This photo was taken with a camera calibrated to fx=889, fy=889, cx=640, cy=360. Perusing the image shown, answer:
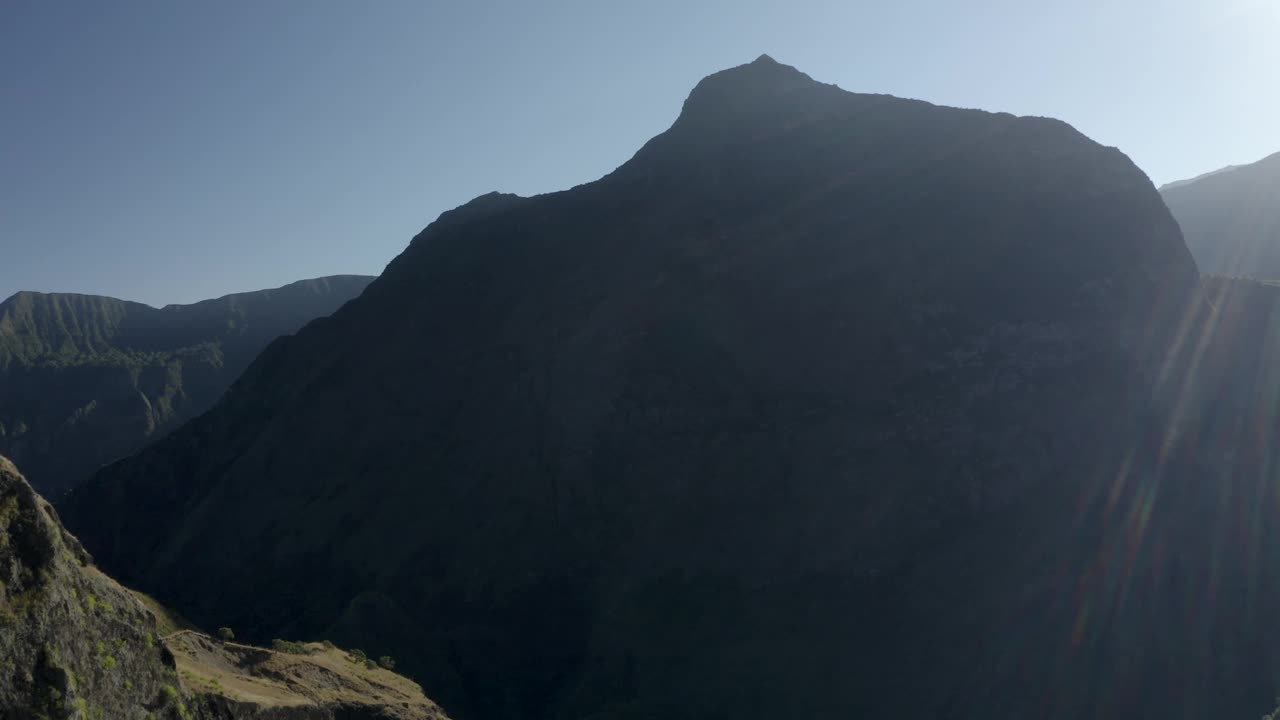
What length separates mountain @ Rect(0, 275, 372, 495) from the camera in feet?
416

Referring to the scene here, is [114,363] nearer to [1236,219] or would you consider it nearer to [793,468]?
[793,468]

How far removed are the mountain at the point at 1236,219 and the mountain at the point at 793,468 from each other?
62643 mm

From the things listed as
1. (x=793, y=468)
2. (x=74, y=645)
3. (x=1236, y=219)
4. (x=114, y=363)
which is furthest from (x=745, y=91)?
(x=114, y=363)

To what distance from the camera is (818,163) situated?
59500 mm

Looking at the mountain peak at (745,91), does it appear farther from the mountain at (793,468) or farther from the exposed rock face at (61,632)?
the exposed rock face at (61,632)

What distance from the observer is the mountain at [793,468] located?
3747cm

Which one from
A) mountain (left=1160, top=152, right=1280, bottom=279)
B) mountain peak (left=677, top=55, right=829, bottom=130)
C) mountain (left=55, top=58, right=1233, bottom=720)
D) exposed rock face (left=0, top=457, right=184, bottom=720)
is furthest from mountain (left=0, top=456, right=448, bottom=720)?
mountain (left=1160, top=152, right=1280, bottom=279)

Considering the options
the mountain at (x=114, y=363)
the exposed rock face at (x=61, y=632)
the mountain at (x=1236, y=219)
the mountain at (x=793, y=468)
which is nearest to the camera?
the exposed rock face at (x=61, y=632)

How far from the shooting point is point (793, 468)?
43.9m

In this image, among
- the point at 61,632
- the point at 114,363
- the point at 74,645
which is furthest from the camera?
the point at 114,363

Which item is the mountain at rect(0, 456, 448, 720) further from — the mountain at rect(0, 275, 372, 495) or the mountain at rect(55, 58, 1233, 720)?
the mountain at rect(0, 275, 372, 495)

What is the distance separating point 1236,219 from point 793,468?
98.3m

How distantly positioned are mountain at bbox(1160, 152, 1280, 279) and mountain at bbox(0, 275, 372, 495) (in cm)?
13697

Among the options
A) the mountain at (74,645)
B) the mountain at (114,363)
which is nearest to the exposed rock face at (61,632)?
the mountain at (74,645)
